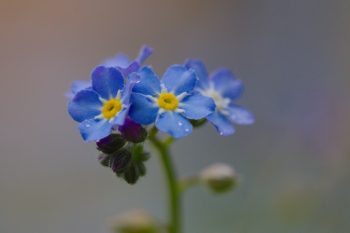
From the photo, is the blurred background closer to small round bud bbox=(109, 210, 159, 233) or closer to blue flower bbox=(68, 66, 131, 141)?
small round bud bbox=(109, 210, 159, 233)

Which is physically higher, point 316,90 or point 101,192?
point 316,90

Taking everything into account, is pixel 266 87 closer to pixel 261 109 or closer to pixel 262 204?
pixel 261 109

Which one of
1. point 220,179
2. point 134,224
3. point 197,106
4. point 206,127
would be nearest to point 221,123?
point 197,106

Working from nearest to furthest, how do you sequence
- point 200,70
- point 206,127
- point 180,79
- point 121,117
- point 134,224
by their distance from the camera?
point 121,117, point 180,79, point 200,70, point 134,224, point 206,127

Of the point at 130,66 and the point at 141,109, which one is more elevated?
the point at 130,66

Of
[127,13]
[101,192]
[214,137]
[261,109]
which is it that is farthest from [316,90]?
[127,13]

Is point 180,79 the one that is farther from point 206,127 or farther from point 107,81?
point 206,127

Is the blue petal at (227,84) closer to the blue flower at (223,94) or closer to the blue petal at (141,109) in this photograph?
the blue flower at (223,94)
